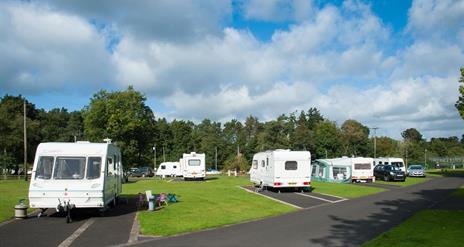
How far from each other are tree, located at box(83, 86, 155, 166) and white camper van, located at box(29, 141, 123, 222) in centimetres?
5400

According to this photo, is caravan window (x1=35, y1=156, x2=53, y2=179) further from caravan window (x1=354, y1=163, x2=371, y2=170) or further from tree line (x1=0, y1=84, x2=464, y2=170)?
tree line (x1=0, y1=84, x2=464, y2=170)

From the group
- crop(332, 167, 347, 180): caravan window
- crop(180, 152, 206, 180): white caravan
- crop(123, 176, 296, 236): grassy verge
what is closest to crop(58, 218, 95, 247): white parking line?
crop(123, 176, 296, 236): grassy verge

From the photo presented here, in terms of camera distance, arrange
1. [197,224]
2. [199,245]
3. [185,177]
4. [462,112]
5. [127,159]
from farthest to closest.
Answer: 1. [127,159]
2. [185,177]
3. [462,112]
4. [197,224]
5. [199,245]

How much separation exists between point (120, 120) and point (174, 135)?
56945 millimetres

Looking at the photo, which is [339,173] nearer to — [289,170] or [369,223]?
[289,170]

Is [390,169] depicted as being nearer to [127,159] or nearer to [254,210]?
[254,210]

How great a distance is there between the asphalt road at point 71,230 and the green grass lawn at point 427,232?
6.77 m

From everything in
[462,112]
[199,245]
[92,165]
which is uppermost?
[462,112]

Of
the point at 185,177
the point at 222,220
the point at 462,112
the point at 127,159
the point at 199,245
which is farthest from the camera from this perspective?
the point at 127,159

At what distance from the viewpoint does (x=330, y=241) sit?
480 inches

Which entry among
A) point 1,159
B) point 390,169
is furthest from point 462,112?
point 1,159

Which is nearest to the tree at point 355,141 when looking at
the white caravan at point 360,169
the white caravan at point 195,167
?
the white caravan at point 195,167

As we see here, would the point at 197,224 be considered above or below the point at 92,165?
below

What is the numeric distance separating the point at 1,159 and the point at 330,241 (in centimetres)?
6092
